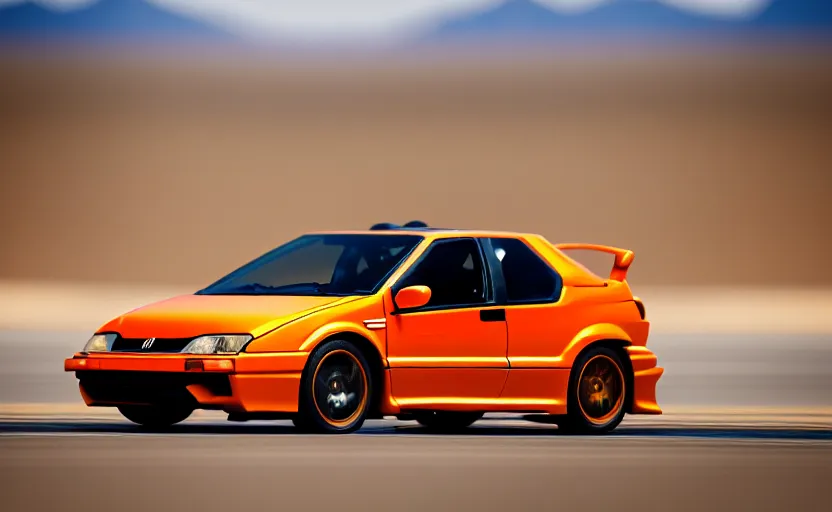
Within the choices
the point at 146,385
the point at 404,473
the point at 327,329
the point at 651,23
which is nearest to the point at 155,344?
the point at 146,385

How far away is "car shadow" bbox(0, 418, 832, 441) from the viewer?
14.2 metres

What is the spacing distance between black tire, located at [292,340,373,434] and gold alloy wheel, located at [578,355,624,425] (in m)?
1.89

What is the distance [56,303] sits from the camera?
63.4 meters

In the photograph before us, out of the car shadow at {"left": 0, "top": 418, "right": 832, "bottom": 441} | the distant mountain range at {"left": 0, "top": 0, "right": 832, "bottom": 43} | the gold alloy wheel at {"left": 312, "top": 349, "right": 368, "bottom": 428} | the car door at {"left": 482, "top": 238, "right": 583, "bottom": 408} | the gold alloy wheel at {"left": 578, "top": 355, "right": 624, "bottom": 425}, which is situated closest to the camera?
the gold alloy wheel at {"left": 312, "top": 349, "right": 368, "bottom": 428}

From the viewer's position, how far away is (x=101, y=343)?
547 inches

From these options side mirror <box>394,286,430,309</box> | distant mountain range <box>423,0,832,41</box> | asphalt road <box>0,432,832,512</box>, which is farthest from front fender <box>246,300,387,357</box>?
distant mountain range <box>423,0,832,41</box>

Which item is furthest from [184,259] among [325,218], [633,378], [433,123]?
[633,378]

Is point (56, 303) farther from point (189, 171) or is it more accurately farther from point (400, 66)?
point (400, 66)

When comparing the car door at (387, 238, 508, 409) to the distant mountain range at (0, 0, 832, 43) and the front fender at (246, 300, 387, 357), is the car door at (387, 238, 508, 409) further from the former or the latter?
the distant mountain range at (0, 0, 832, 43)

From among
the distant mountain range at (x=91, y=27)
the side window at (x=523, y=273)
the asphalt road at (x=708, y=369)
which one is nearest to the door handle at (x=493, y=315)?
the side window at (x=523, y=273)

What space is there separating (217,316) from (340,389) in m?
0.96

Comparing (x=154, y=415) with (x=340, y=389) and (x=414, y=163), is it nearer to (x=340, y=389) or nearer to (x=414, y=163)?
(x=340, y=389)

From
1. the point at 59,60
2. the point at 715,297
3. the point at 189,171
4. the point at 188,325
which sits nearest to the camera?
the point at 188,325

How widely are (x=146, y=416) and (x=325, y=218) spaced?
76531 mm
